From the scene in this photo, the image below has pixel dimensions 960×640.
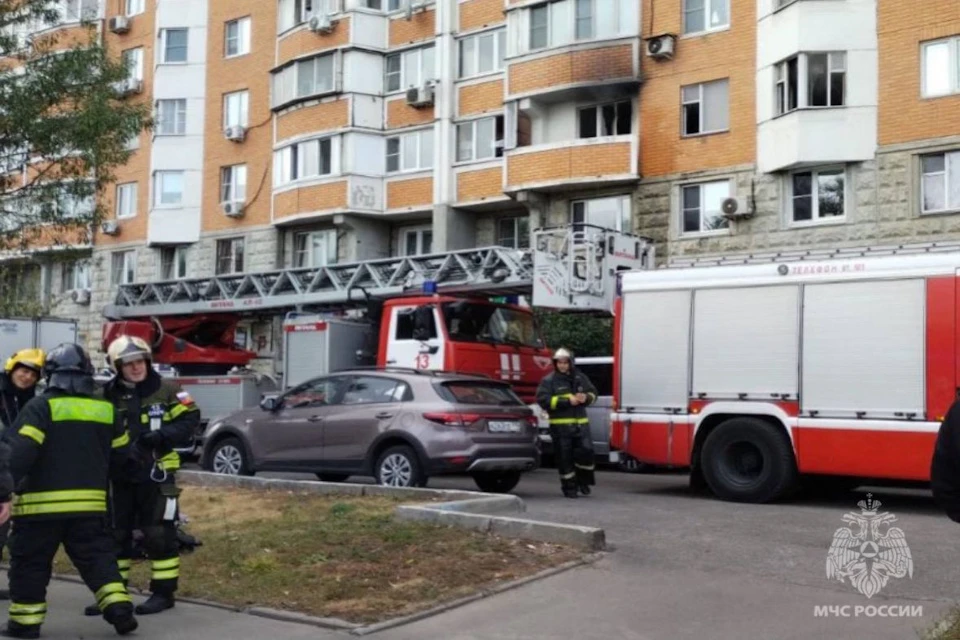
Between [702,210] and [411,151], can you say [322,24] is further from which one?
[702,210]

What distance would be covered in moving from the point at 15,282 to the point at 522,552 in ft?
58.2

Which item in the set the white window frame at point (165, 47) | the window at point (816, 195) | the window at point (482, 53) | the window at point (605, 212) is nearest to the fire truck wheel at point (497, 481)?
the window at point (816, 195)

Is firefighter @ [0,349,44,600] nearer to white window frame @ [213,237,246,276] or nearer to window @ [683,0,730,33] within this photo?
window @ [683,0,730,33]

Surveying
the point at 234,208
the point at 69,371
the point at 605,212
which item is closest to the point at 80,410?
the point at 69,371

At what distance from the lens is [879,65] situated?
2259 cm

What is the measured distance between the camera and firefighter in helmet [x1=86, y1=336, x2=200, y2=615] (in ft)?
23.9

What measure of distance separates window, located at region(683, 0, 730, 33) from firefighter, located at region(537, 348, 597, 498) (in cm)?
1417

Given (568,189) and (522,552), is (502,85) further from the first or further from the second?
(522,552)

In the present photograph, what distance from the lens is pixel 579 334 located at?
822 inches

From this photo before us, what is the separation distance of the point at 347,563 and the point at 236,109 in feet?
93.5

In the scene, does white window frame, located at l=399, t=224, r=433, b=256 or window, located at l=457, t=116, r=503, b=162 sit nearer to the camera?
window, located at l=457, t=116, r=503, b=162

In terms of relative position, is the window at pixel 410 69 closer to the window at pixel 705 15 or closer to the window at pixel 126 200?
the window at pixel 705 15

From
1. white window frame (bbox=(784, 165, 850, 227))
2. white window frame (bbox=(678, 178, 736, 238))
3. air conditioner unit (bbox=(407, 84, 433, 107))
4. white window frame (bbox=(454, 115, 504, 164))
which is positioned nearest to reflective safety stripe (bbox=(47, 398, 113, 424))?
white window frame (bbox=(784, 165, 850, 227))

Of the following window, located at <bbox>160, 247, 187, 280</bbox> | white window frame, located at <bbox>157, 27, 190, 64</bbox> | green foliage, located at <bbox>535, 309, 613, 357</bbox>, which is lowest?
green foliage, located at <bbox>535, 309, 613, 357</bbox>
